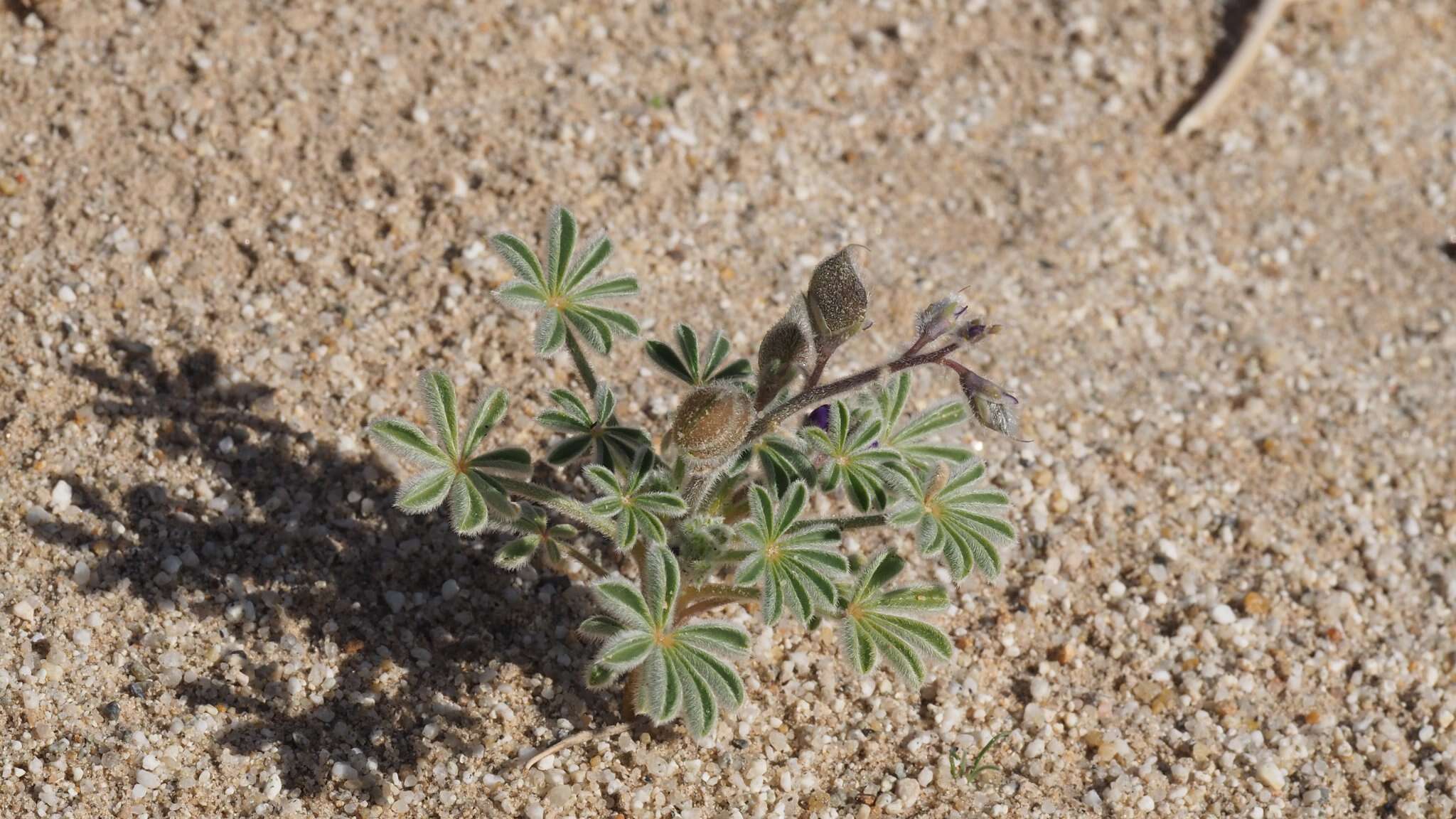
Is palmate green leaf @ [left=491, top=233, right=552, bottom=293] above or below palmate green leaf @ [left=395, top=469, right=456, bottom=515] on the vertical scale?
above

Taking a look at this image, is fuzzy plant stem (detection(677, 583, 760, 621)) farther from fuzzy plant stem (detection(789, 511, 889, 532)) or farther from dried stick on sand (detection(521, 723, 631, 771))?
dried stick on sand (detection(521, 723, 631, 771))

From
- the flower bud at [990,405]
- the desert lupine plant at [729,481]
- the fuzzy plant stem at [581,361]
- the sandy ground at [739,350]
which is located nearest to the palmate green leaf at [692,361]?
the desert lupine plant at [729,481]

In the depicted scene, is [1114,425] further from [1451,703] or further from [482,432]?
[482,432]

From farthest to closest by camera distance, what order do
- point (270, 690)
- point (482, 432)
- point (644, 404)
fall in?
point (644, 404) < point (270, 690) < point (482, 432)

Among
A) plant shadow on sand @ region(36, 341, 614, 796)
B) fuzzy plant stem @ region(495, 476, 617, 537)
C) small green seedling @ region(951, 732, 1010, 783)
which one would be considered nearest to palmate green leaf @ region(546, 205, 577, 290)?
fuzzy plant stem @ region(495, 476, 617, 537)

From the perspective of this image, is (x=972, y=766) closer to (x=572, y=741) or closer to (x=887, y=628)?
(x=887, y=628)

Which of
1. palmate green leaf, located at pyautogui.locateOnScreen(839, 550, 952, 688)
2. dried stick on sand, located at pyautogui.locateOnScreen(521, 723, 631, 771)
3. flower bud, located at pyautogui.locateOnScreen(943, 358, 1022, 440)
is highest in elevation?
flower bud, located at pyautogui.locateOnScreen(943, 358, 1022, 440)

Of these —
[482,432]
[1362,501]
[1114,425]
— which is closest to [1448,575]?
[1362,501]
